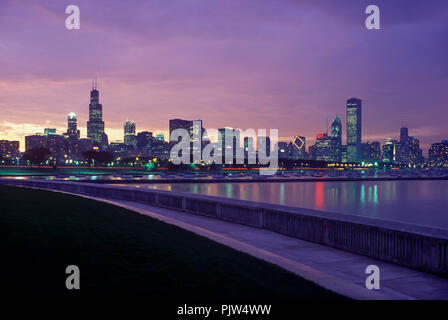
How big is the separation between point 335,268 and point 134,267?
5311 mm

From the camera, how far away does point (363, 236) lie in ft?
37.0

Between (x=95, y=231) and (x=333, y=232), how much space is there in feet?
22.9

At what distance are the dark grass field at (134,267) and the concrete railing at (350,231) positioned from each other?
13.5 feet

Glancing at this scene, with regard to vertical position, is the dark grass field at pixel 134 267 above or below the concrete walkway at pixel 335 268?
above

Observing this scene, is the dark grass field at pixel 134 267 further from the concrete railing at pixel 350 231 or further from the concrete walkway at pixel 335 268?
the concrete railing at pixel 350 231

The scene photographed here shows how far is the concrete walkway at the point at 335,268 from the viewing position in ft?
23.1

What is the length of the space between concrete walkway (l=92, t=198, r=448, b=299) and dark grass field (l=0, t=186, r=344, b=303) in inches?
20.1

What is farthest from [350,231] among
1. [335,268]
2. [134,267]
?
[134,267]

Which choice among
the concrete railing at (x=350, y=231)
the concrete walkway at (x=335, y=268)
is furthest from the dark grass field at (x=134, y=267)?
the concrete railing at (x=350, y=231)

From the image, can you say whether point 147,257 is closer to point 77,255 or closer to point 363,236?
point 77,255

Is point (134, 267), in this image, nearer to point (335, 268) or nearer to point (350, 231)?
point (335, 268)

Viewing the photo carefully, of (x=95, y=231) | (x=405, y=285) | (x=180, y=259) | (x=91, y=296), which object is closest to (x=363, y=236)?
(x=405, y=285)

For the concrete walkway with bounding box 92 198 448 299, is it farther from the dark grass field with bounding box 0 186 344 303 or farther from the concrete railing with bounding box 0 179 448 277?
the dark grass field with bounding box 0 186 344 303

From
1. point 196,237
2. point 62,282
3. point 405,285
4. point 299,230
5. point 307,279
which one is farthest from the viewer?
point 299,230
